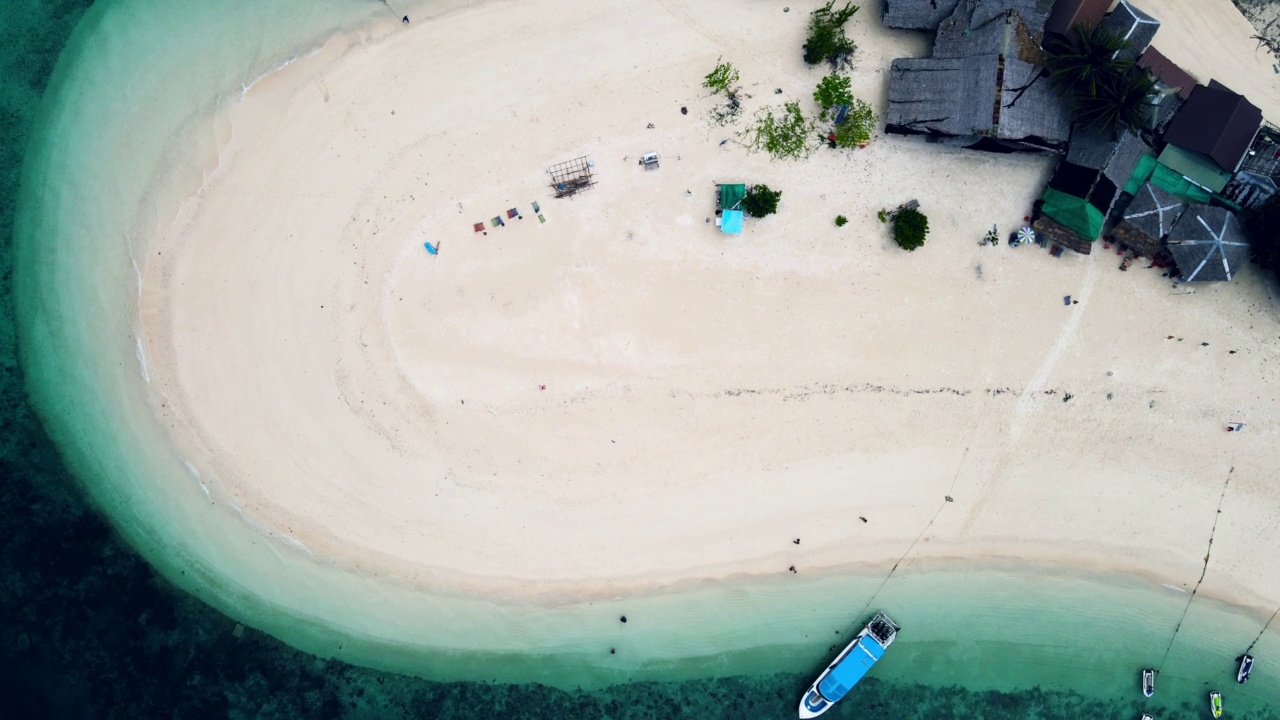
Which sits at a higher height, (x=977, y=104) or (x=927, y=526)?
(x=977, y=104)

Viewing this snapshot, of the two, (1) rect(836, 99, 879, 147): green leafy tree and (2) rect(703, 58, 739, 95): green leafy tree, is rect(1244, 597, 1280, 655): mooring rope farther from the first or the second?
(2) rect(703, 58, 739, 95): green leafy tree

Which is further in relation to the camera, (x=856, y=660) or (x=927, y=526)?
(x=927, y=526)

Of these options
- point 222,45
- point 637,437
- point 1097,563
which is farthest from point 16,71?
point 1097,563

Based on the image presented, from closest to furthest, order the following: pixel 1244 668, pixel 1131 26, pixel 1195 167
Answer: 1. pixel 1131 26
2. pixel 1195 167
3. pixel 1244 668

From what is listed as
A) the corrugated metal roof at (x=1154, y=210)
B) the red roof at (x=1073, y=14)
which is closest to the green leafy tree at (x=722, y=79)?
the red roof at (x=1073, y=14)

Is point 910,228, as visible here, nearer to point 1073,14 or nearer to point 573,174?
point 1073,14

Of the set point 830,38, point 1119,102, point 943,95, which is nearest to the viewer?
point 1119,102

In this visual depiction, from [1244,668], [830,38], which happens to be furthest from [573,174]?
[1244,668]
